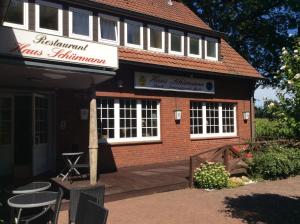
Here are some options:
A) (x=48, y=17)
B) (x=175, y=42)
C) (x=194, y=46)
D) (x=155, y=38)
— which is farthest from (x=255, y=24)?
(x=48, y=17)

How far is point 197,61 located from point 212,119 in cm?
268

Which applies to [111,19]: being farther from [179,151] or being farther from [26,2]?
[179,151]

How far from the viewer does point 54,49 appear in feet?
28.7

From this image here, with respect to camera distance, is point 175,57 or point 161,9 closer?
point 175,57

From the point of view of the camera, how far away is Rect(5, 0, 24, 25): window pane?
12.6 meters

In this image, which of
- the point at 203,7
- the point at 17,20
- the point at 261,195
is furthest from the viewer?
the point at 203,7

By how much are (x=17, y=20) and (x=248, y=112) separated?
11.6 m

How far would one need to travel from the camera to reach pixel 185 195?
10.7 metres

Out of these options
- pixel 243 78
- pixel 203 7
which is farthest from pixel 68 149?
pixel 203 7

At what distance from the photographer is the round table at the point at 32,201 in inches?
226

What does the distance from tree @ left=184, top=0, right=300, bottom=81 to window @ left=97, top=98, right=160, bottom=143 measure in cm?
1639

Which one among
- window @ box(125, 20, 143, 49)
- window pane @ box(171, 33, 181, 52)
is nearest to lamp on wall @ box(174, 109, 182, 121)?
window pane @ box(171, 33, 181, 52)

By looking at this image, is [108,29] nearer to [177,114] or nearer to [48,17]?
[48,17]

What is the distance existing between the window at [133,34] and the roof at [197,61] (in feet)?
1.14
